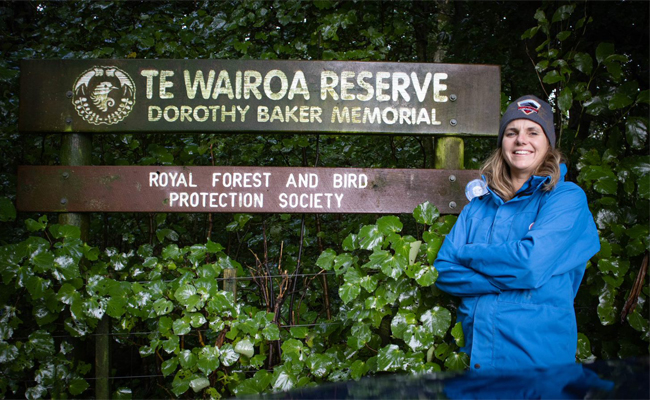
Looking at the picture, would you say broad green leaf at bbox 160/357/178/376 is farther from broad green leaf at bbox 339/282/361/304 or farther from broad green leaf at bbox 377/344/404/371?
broad green leaf at bbox 377/344/404/371

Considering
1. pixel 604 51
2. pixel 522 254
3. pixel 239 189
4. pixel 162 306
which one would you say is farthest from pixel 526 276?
pixel 162 306

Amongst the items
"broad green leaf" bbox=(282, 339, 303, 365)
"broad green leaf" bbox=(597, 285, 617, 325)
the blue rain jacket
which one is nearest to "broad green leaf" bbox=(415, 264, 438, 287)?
the blue rain jacket

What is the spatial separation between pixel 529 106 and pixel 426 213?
0.75m

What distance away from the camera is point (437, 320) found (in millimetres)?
2428

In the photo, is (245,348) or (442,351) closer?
(442,351)

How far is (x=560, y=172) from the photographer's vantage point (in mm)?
2113

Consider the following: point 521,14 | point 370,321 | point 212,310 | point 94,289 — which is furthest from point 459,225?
point 521,14

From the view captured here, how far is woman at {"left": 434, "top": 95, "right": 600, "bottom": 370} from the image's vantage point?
1917mm

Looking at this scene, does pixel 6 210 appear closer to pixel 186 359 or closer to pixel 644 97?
pixel 186 359

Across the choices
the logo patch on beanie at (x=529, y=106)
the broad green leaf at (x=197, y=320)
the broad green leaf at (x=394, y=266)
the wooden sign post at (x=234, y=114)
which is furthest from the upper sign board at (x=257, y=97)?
the broad green leaf at (x=197, y=320)

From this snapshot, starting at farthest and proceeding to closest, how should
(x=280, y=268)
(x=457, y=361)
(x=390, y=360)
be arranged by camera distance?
1. (x=280, y=268)
2. (x=390, y=360)
3. (x=457, y=361)

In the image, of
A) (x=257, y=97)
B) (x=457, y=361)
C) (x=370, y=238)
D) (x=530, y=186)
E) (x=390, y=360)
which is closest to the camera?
(x=530, y=186)

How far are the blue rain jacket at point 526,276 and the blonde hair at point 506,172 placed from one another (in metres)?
0.04

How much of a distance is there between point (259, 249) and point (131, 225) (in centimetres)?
135
